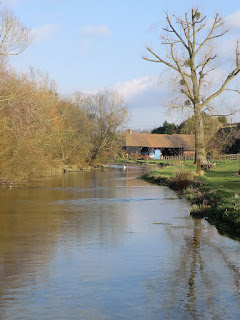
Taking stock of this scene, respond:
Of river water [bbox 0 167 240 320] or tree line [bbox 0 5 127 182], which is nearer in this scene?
river water [bbox 0 167 240 320]

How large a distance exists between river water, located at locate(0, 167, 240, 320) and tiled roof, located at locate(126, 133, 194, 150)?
271 feet

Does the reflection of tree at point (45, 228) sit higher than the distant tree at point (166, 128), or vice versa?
the distant tree at point (166, 128)

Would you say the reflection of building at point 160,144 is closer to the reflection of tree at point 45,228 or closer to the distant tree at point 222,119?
the distant tree at point 222,119

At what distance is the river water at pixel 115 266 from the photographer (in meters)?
8.27

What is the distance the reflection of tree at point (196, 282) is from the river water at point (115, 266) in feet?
0.06

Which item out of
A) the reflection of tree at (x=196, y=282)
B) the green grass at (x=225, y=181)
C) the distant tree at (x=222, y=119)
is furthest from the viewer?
the distant tree at (x=222, y=119)

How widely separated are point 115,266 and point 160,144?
92.8m

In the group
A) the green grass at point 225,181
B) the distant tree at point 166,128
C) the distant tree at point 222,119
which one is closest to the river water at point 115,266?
the green grass at point 225,181

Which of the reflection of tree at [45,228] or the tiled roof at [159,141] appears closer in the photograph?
the reflection of tree at [45,228]

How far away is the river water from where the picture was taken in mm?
8266

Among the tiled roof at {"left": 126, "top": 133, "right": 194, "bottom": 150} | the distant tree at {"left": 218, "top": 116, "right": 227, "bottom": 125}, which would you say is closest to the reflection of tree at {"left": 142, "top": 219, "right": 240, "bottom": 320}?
the distant tree at {"left": 218, "top": 116, "right": 227, "bottom": 125}

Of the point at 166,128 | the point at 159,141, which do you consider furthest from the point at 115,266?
the point at 166,128

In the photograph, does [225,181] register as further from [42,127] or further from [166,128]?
[166,128]

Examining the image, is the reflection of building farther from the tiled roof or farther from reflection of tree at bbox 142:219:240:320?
reflection of tree at bbox 142:219:240:320
